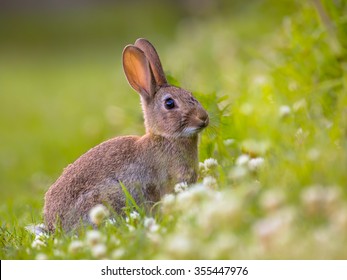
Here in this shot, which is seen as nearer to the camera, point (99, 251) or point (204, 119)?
point (99, 251)

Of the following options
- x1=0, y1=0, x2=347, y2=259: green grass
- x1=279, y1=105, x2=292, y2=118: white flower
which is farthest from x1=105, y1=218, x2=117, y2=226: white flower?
x1=279, y1=105, x2=292, y2=118: white flower

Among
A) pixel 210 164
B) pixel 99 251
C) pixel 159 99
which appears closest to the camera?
pixel 99 251

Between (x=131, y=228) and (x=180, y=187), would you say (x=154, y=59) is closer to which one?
(x=180, y=187)

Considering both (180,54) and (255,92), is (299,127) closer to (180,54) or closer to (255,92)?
(255,92)

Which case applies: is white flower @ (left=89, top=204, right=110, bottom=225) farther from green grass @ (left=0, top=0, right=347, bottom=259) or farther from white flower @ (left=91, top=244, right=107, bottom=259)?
white flower @ (left=91, top=244, right=107, bottom=259)

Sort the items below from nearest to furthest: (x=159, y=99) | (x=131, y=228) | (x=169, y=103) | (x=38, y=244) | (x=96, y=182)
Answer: (x=131, y=228) < (x=38, y=244) < (x=96, y=182) < (x=169, y=103) < (x=159, y=99)

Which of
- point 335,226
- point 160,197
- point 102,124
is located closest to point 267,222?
point 335,226

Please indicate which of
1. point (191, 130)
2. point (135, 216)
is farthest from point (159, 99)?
point (135, 216)
